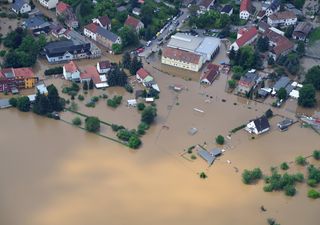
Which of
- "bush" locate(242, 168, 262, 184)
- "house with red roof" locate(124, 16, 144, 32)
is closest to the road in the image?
"house with red roof" locate(124, 16, 144, 32)

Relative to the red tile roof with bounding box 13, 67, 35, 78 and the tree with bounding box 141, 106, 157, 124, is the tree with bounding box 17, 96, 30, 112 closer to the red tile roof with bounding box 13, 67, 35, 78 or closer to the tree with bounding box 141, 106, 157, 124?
the red tile roof with bounding box 13, 67, 35, 78

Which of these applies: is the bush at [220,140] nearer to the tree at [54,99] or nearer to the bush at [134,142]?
the bush at [134,142]

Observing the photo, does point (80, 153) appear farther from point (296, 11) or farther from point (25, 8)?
point (296, 11)

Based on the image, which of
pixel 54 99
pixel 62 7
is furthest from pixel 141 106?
pixel 62 7

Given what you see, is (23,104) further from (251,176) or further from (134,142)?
(251,176)

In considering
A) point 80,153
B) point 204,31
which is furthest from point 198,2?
point 80,153

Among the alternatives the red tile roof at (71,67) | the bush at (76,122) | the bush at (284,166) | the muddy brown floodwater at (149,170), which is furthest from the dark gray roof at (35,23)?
the bush at (284,166)
